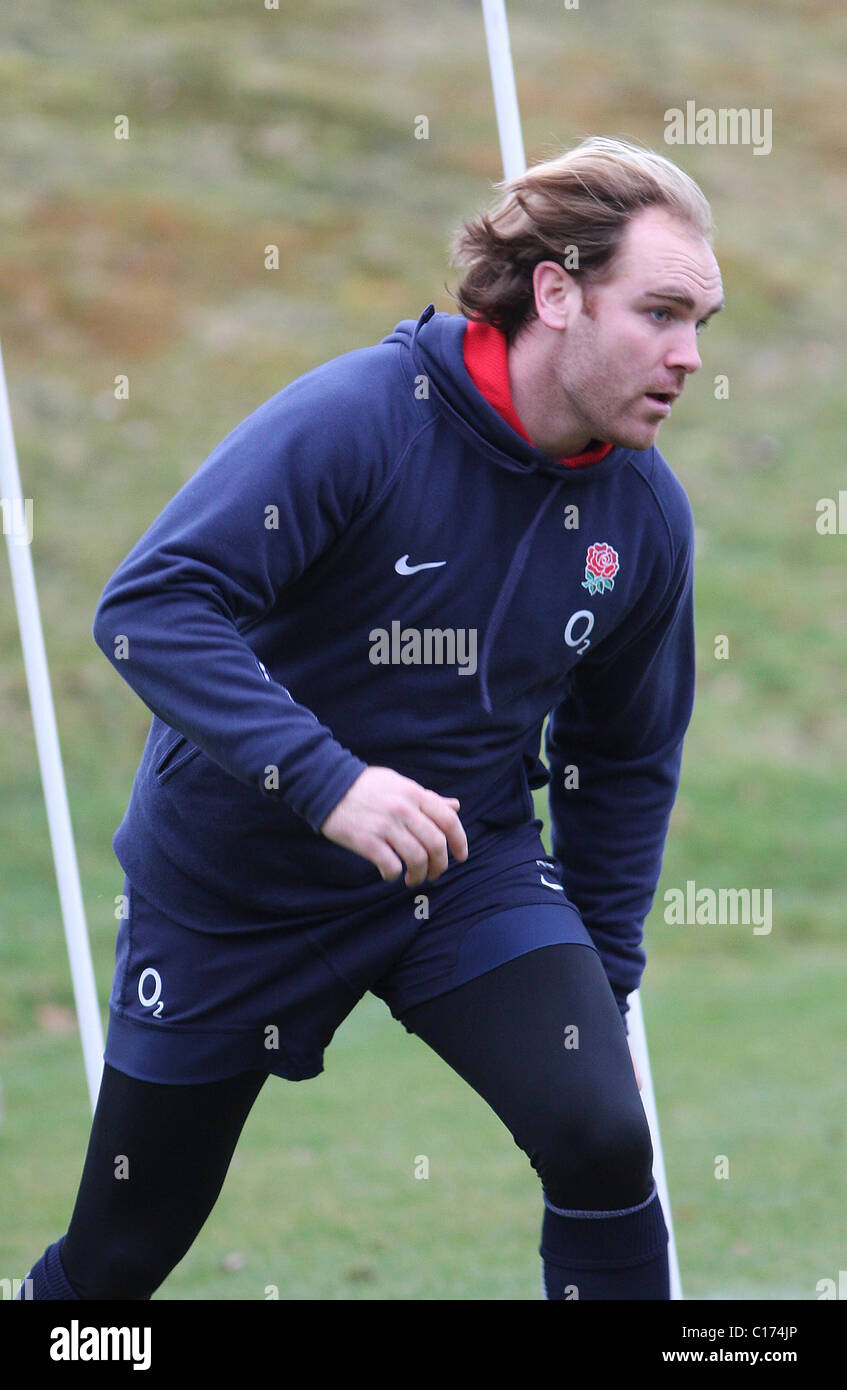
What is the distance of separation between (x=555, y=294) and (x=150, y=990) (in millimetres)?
1292

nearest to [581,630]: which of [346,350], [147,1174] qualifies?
[147,1174]

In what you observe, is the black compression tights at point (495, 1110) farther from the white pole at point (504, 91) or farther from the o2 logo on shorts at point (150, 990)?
the white pole at point (504, 91)

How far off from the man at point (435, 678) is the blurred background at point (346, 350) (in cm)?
186

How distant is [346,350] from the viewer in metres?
15.4

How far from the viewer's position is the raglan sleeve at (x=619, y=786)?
3291 mm

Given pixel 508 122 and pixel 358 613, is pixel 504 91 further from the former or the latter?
pixel 358 613

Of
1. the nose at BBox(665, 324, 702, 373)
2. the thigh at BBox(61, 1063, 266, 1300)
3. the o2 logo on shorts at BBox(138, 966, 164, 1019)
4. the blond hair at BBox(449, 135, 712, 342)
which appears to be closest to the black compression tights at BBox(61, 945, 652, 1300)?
the thigh at BBox(61, 1063, 266, 1300)

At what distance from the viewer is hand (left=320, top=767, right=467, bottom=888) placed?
2.41 m

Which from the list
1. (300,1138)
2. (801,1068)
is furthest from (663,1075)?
(300,1138)

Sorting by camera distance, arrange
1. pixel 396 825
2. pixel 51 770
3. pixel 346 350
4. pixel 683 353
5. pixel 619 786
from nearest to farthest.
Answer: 1. pixel 396 825
2. pixel 683 353
3. pixel 619 786
4. pixel 51 770
5. pixel 346 350

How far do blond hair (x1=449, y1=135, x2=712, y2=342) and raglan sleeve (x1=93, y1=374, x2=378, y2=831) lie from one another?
38cm

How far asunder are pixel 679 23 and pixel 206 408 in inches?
346

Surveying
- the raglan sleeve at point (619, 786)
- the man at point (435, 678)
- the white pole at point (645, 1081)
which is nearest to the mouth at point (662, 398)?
the man at point (435, 678)

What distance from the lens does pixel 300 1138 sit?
6457mm
